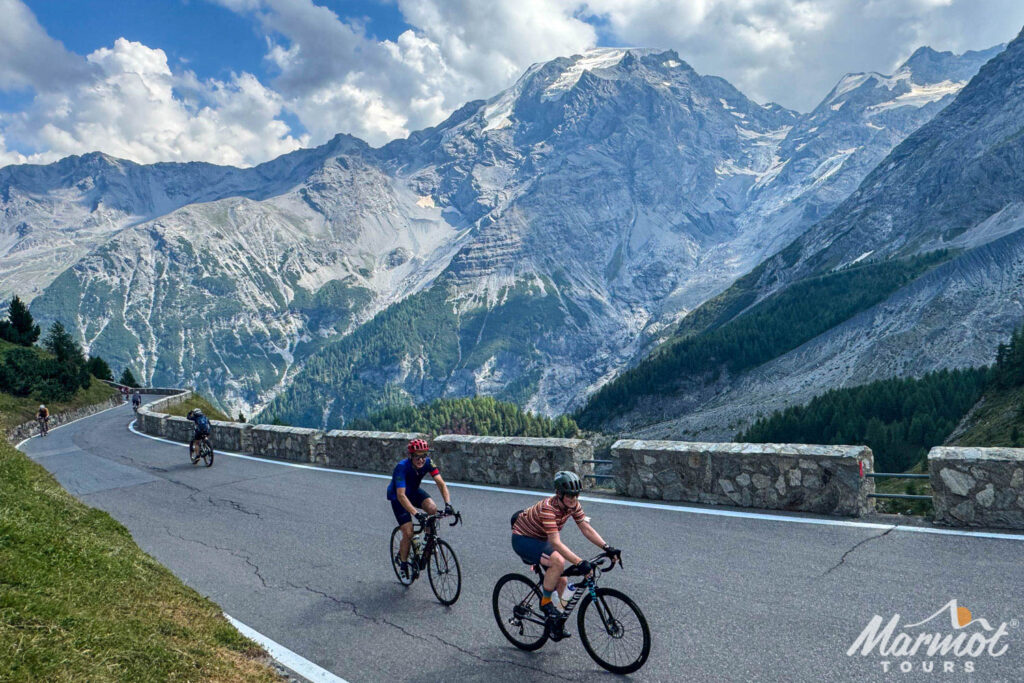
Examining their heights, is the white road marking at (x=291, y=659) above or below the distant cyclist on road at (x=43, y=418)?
above

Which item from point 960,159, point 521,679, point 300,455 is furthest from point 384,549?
point 960,159

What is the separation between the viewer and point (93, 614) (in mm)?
6078

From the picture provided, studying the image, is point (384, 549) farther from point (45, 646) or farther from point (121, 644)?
point (45, 646)

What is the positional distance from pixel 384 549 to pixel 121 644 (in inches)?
234

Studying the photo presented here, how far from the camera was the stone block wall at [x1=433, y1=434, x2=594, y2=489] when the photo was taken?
14.5m

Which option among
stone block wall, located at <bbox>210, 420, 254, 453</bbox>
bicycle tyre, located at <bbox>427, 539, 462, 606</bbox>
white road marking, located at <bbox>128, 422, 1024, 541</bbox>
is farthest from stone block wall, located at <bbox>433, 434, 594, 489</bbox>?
stone block wall, located at <bbox>210, 420, 254, 453</bbox>

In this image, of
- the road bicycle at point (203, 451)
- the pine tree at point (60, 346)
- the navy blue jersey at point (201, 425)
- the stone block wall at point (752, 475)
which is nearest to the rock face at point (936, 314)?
the pine tree at point (60, 346)

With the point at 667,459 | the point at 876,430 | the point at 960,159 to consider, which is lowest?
the point at 876,430

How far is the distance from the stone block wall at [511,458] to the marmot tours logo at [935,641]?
24.3ft

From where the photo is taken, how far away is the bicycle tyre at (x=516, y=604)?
702cm

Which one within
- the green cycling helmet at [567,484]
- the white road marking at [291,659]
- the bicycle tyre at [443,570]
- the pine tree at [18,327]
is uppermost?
the pine tree at [18,327]

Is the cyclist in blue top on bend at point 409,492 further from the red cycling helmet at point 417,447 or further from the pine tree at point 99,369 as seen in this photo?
the pine tree at point 99,369

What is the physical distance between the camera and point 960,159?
594ft

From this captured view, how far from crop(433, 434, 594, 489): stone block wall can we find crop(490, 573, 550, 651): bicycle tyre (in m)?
6.08
